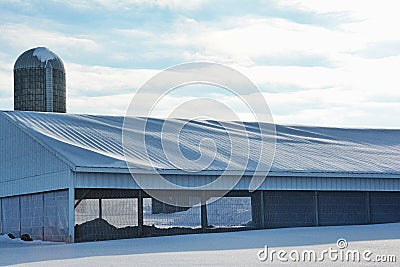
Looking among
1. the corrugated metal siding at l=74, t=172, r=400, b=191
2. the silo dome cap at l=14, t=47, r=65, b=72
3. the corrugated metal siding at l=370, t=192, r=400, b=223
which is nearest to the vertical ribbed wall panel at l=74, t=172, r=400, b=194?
the corrugated metal siding at l=74, t=172, r=400, b=191

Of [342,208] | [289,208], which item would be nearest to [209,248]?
[289,208]

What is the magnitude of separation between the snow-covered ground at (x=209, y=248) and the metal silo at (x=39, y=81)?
42.9ft

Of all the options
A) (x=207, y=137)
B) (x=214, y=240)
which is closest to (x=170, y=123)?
(x=207, y=137)

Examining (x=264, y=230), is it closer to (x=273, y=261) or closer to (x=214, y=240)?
(x=214, y=240)

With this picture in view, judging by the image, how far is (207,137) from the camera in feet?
112

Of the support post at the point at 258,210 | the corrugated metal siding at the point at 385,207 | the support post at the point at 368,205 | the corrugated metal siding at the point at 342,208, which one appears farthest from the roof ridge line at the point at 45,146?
the corrugated metal siding at the point at 385,207

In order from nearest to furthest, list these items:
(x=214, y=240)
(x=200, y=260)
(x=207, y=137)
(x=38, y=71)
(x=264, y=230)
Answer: (x=200, y=260) < (x=214, y=240) < (x=264, y=230) < (x=207, y=137) < (x=38, y=71)

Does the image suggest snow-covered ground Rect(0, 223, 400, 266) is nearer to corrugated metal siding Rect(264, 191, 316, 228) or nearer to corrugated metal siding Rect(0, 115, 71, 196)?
corrugated metal siding Rect(264, 191, 316, 228)

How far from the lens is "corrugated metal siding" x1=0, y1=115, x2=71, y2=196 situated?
1073 inches

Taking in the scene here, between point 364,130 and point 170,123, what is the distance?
11.8 metres

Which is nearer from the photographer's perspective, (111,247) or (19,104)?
(111,247)

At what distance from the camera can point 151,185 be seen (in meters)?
27.2

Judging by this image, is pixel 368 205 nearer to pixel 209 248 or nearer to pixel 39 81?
pixel 209 248

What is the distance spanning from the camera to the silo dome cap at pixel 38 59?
41.1m
